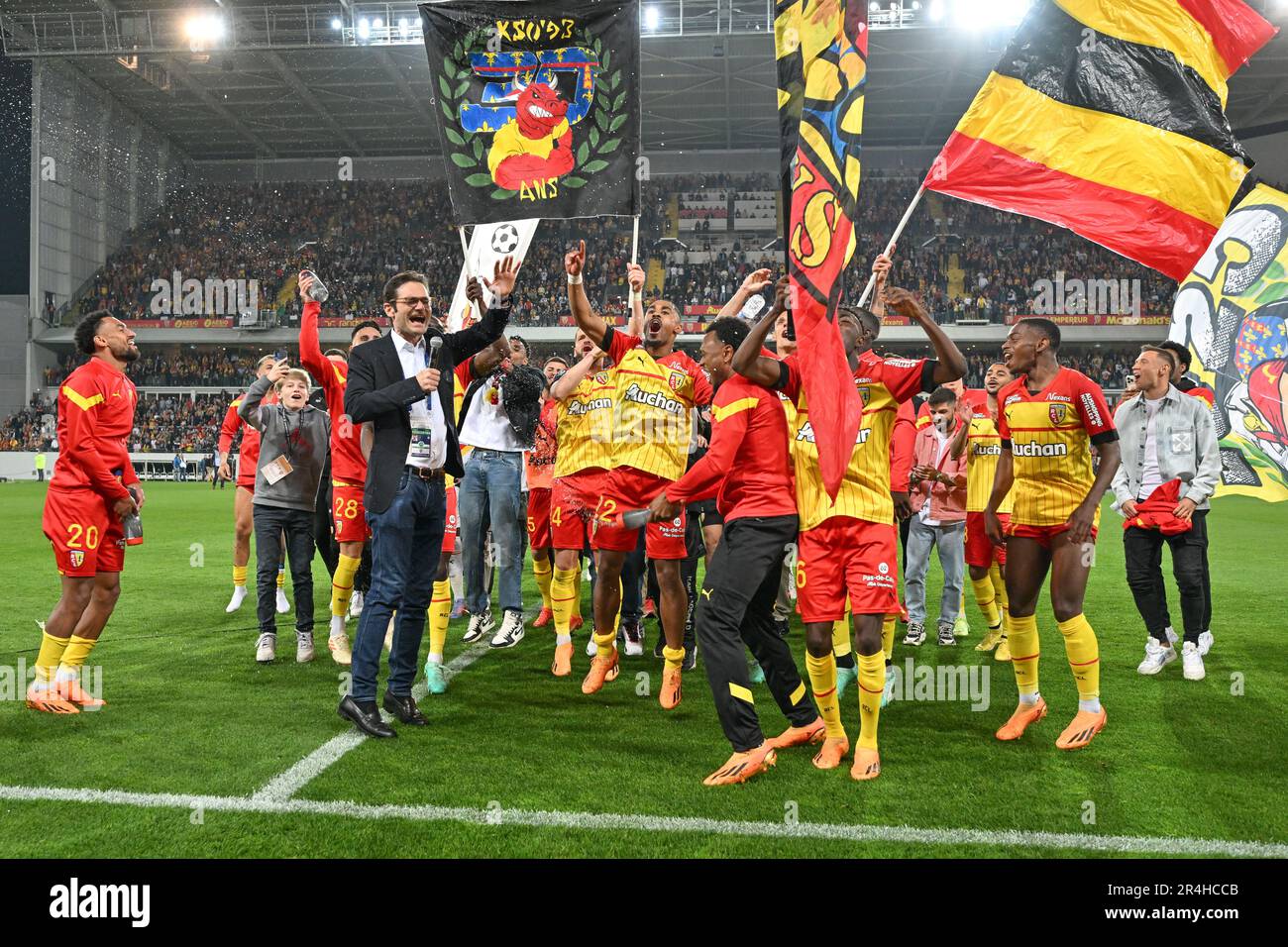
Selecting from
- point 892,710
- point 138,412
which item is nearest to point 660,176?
point 138,412

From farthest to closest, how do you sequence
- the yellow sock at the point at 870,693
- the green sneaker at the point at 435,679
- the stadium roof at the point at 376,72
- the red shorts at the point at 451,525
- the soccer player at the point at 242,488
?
the stadium roof at the point at 376,72 → the soccer player at the point at 242,488 → the red shorts at the point at 451,525 → the green sneaker at the point at 435,679 → the yellow sock at the point at 870,693

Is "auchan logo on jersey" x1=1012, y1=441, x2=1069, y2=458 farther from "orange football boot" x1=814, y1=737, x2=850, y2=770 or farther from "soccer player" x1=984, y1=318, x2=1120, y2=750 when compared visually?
"orange football boot" x1=814, y1=737, x2=850, y2=770

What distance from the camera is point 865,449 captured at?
4.69 m

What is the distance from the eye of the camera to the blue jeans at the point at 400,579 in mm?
5055

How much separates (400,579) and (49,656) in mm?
2201

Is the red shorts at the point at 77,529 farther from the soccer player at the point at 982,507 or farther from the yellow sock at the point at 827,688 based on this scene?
the soccer player at the point at 982,507

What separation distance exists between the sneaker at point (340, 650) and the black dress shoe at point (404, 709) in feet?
5.49

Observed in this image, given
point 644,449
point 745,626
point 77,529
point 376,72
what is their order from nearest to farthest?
point 745,626 → point 77,529 → point 644,449 → point 376,72

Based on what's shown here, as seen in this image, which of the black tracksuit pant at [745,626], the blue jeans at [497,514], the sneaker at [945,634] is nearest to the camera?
the black tracksuit pant at [745,626]

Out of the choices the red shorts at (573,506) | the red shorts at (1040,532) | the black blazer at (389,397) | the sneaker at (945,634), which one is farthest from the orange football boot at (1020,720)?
the black blazer at (389,397)

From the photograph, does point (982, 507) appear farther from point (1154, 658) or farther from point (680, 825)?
point (680, 825)

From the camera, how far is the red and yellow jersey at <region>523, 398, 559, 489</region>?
826cm

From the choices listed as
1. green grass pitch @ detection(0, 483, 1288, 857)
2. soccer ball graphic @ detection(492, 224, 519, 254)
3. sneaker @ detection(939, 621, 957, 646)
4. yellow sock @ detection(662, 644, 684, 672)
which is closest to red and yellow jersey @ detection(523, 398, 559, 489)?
green grass pitch @ detection(0, 483, 1288, 857)

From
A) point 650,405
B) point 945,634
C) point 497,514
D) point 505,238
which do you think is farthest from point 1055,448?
point 497,514
